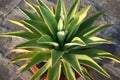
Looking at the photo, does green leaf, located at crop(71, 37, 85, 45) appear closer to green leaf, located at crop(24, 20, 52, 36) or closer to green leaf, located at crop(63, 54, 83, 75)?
green leaf, located at crop(63, 54, 83, 75)

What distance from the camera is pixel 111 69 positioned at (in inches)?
115

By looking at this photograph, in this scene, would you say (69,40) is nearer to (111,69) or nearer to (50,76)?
(50,76)

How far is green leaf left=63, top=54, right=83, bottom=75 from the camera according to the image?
2.16m

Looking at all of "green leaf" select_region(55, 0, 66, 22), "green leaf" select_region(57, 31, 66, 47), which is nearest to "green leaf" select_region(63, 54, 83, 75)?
"green leaf" select_region(57, 31, 66, 47)

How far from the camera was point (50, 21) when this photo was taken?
7.63 feet

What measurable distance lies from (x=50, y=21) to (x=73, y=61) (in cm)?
40

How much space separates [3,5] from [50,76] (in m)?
1.58

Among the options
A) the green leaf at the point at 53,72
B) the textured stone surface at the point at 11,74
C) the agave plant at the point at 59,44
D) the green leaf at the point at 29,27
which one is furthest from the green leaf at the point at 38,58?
the textured stone surface at the point at 11,74

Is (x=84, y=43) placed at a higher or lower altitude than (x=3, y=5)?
lower

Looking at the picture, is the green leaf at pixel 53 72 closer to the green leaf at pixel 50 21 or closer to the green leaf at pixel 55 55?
the green leaf at pixel 55 55

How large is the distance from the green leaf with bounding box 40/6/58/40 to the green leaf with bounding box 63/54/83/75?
208mm

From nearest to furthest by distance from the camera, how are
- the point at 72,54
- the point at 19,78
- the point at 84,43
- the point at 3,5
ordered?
1. the point at 84,43
2. the point at 72,54
3. the point at 19,78
4. the point at 3,5

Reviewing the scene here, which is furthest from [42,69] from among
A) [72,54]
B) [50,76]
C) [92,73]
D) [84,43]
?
[92,73]

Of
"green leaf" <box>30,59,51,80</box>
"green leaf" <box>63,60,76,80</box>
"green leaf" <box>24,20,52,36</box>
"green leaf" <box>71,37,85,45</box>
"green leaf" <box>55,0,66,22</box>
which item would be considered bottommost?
"green leaf" <box>63,60,76,80</box>
